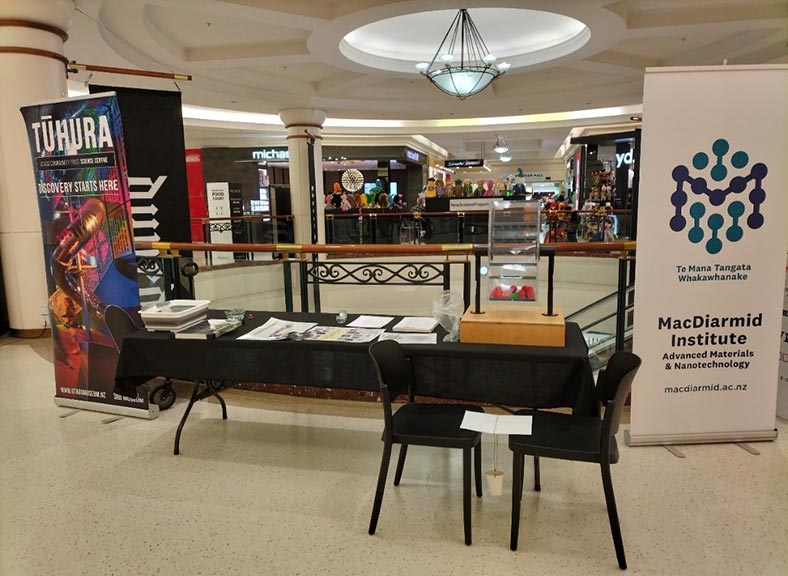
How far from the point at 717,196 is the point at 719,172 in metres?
0.13

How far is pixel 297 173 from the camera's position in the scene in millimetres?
11414

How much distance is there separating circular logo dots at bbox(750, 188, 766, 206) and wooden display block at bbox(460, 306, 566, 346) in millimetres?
1305

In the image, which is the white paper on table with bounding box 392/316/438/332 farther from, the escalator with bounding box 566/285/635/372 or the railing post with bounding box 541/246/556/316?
the escalator with bounding box 566/285/635/372

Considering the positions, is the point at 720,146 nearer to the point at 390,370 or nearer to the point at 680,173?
the point at 680,173

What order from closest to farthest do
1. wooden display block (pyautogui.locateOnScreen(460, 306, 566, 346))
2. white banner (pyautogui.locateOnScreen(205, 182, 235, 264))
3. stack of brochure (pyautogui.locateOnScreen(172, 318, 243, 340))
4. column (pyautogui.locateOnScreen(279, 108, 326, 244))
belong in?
wooden display block (pyautogui.locateOnScreen(460, 306, 566, 346)), stack of brochure (pyautogui.locateOnScreen(172, 318, 243, 340)), column (pyautogui.locateOnScreen(279, 108, 326, 244)), white banner (pyautogui.locateOnScreen(205, 182, 235, 264))

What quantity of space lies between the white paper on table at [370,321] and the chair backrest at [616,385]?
4.11 feet

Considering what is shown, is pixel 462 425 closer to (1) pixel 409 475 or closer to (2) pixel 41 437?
(1) pixel 409 475

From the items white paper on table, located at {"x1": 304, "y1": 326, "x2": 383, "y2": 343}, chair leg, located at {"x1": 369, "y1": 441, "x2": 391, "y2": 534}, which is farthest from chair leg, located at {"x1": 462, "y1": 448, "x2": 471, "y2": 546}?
white paper on table, located at {"x1": 304, "y1": 326, "x2": 383, "y2": 343}

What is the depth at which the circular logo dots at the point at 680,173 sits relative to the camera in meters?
2.83

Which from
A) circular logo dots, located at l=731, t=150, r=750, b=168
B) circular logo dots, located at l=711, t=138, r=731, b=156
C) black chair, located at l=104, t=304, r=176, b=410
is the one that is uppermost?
circular logo dots, located at l=711, t=138, r=731, b=156

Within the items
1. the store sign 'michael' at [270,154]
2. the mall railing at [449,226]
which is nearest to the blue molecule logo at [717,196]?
the mall railing at [449,226]

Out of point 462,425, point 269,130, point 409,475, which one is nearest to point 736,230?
point 462,425

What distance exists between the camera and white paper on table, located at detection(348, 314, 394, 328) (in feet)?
9.93

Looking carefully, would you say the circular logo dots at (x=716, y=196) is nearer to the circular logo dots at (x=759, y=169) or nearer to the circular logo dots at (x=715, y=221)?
the circular logo dots at (x=715, y=221)
